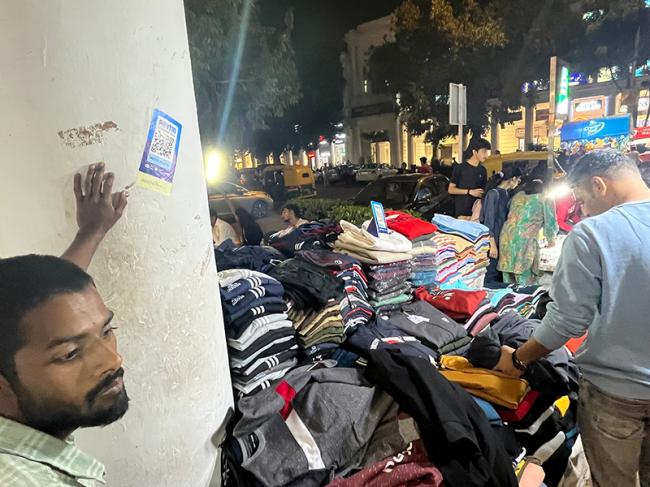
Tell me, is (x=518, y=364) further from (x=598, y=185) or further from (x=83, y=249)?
(x=83, y=249)

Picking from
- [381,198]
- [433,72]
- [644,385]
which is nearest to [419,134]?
[433,72]

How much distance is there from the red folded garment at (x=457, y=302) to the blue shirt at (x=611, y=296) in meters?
0.75

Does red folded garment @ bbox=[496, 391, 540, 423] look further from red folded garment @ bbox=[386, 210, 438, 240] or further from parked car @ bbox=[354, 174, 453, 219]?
parked car @ bbox=[354, 174, 453, 219]

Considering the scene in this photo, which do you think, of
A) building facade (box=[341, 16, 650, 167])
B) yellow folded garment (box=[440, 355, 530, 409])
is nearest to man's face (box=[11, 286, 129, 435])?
yellow folded garment (box=[440, 355, 530, 409])

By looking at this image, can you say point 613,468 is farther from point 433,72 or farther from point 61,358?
point 433,72

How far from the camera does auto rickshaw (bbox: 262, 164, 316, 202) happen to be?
6605 millimetres

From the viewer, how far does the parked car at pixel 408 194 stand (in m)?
7.68

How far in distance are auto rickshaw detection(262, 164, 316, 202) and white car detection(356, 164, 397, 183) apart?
1339 mm

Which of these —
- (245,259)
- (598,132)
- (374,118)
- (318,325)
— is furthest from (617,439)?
(598,132)

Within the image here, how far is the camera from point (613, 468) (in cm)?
182

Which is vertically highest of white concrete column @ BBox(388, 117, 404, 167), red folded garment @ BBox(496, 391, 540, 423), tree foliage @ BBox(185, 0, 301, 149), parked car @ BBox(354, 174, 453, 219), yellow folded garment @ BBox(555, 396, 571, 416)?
tree foliage @ BBox(185, 0, 301, 149)

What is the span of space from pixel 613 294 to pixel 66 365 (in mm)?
1895

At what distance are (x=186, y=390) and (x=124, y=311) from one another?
413 millimetres

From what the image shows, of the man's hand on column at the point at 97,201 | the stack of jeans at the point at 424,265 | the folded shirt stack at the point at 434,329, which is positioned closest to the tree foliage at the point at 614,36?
the stack of jeans at the point at 424,265
